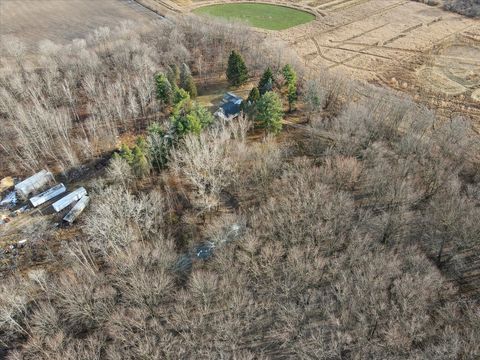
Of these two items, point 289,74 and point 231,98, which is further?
point 231,98

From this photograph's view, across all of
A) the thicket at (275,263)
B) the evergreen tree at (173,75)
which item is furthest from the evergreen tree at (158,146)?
the evergreen tree at (173,75)

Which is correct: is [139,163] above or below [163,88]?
below

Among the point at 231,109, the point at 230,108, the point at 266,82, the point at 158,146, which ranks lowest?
the point at 231,109

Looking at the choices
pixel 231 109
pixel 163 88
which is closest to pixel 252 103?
pixel 231 109

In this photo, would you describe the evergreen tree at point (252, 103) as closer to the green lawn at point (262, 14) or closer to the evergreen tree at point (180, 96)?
the evergreen tree at point (180, 96)

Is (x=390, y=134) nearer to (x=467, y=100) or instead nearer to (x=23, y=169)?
(x=467, y=100)

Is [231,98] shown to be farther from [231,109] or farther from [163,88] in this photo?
[163,88]
